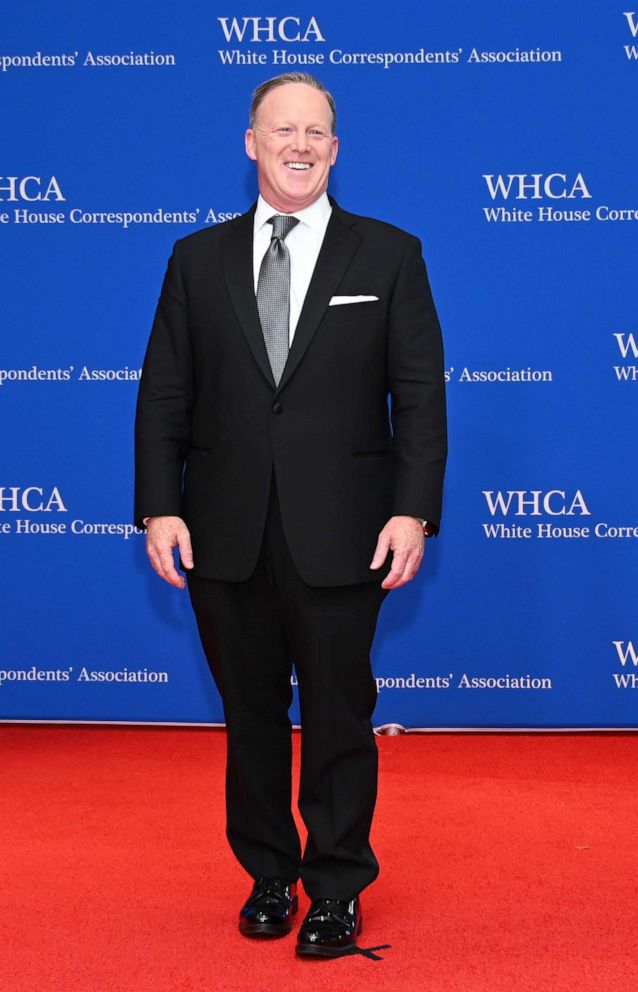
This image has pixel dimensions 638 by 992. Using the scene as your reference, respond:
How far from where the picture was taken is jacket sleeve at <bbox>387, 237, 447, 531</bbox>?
229cm

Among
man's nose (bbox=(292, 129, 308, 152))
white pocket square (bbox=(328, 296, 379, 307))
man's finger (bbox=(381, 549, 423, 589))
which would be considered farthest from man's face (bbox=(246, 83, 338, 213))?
man's finger (bbox=(381, 549, 423, 589))

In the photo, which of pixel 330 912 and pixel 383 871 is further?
pixel 383 871

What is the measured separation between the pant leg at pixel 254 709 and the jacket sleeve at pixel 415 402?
0.32 metres

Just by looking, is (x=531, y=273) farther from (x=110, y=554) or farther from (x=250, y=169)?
(x=110, y=554)

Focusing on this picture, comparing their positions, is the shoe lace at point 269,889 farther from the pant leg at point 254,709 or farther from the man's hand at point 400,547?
the man's hand at point 400,547

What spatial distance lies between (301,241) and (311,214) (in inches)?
2.2

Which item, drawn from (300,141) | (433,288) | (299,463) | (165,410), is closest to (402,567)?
(299,463)

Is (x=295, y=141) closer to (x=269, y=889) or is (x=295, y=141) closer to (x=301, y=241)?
(x=301, y=241)

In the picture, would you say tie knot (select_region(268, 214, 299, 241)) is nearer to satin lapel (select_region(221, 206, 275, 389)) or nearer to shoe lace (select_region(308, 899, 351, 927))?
satin lapel (select_region(221, 206, 275, 389))

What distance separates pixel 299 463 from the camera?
2287 mm

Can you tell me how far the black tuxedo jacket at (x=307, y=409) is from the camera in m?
2.29

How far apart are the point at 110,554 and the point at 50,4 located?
6.06 feet

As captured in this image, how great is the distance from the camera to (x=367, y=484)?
2.33 meters

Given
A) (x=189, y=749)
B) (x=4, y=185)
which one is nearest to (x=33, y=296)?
(x=4, y=185)
